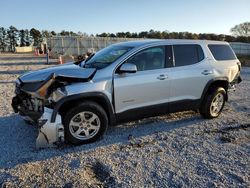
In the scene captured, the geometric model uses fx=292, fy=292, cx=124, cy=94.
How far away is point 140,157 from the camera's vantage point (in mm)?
4648

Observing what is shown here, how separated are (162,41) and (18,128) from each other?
11.5 ft

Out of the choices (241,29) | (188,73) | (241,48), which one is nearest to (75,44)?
(188,73)

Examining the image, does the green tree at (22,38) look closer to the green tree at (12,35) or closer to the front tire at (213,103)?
the green tree at (12,35)

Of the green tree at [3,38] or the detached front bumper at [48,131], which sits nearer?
the detached front bumper at [48,131]

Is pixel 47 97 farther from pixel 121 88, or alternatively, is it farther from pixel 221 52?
pixel 221 52

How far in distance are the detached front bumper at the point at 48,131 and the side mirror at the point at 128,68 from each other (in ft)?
4.56

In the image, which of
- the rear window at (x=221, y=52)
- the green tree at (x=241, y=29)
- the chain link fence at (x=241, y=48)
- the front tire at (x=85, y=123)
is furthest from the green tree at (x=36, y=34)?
the front tire at (x=85, y=123)

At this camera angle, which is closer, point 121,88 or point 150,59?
point 121,88

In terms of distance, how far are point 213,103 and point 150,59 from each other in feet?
6.74

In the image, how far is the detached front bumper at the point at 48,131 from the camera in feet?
15.5

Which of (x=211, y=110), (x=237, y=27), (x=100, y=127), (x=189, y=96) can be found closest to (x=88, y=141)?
(x=100, y=127)

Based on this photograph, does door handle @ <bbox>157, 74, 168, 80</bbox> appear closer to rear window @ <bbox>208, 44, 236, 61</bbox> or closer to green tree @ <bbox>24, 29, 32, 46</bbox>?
rear window @ <bbox>208, 44, 236, 61</bbox>

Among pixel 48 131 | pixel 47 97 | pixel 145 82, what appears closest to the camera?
pixel 48 131

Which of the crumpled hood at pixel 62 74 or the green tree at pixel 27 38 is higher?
the green tree at pixel 27 38
